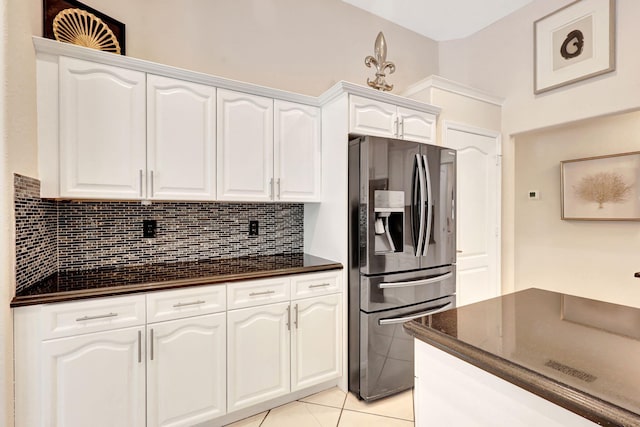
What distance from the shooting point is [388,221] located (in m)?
2.14

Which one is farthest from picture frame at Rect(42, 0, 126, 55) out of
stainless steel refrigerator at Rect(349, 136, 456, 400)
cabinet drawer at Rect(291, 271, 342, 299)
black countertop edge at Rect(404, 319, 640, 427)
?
black countertop edge at Rect(404, 319, 640, 427)

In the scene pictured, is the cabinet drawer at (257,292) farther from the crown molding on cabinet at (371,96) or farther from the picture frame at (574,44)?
the picture frame at (574,44)

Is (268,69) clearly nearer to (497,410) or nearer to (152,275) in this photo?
(152,275)

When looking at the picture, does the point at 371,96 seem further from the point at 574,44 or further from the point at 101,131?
the point at 574,44

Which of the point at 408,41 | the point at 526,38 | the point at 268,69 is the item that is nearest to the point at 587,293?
the point at 526,38

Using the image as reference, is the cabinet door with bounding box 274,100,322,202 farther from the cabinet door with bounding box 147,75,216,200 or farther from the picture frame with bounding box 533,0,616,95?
the picture frame with bounding box 533,0,616,95

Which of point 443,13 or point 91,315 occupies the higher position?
point 443,13

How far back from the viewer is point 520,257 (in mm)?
3719

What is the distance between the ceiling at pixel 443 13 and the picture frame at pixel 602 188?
1751mm

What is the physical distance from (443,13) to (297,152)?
232 cm

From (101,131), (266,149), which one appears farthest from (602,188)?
(101,131)

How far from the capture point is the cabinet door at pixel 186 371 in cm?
161

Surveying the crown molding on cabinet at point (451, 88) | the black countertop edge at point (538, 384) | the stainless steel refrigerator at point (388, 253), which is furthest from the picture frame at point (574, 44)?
the black countertop edge at point (538, 384)

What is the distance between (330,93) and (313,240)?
3.85 ft
